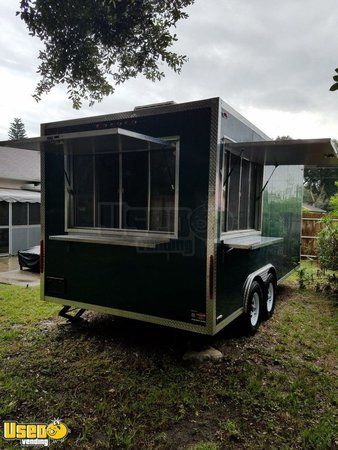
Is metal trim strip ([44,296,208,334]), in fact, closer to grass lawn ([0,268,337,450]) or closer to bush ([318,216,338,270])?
grass lawn ([0,268,337,450])

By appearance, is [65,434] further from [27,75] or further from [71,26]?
[27,75]

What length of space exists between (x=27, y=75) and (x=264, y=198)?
8136 mm

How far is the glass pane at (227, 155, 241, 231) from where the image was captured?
418 centimetres

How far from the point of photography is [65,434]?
8.45 ft

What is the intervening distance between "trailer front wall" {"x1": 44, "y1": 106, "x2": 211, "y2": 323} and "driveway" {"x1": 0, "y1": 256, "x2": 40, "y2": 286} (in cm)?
391

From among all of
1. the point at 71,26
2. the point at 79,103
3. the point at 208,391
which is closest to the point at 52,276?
the point at 208,391

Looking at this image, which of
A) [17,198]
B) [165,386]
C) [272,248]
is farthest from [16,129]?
[165,386]

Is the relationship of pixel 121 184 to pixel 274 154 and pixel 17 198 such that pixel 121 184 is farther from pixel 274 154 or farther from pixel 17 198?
pixel 17 198

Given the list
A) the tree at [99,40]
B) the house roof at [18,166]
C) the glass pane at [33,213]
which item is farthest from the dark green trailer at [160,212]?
the house roof at [18,166]

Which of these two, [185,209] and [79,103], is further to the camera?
[79,103]

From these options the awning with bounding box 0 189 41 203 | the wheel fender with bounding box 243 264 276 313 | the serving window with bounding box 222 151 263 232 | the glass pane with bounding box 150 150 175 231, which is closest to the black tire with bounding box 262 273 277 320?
the wheel fender with bounding box 243 264 276 313

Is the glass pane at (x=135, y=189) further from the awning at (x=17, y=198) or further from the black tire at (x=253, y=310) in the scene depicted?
the awning at (x=17, y=198)

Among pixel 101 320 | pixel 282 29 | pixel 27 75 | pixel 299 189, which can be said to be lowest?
pixel 101 320

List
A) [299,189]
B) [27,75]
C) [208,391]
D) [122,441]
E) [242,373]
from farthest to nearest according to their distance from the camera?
[27,75]
[299,189]
[242,373]
[208,391]
[122,441]
